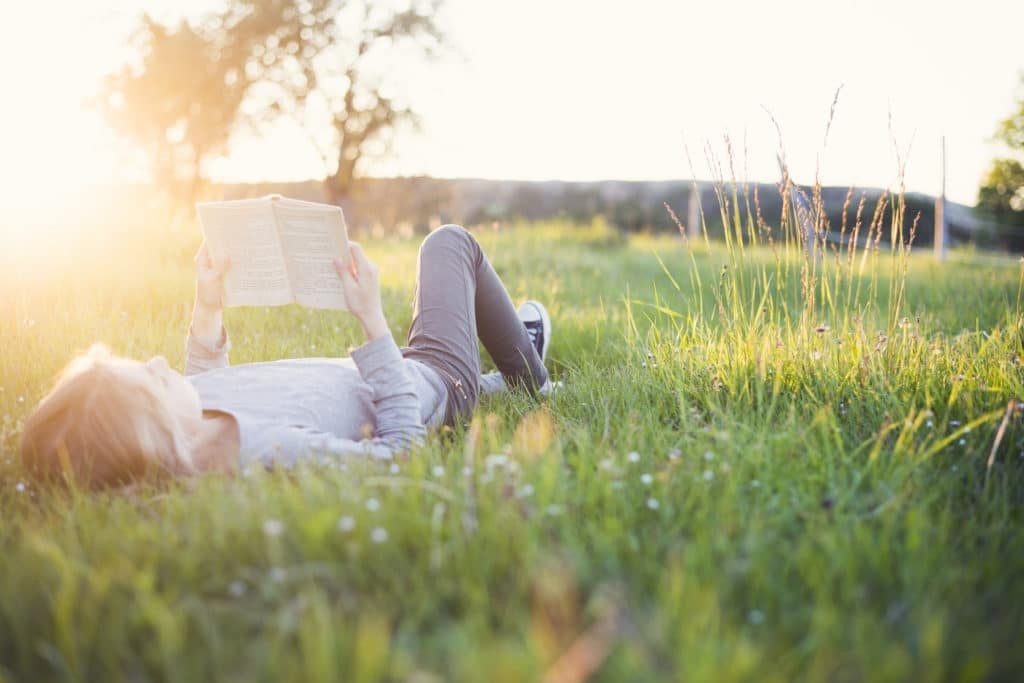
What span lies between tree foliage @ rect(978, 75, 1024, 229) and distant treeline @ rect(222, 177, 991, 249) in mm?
978

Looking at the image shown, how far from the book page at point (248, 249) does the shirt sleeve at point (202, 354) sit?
0.92 feet

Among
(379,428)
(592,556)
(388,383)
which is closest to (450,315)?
(388,383)

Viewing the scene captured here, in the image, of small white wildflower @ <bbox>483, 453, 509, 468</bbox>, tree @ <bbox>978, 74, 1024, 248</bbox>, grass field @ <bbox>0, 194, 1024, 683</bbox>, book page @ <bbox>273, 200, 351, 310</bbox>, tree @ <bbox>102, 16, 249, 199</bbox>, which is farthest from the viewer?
tree @ <bbox>978, 74, 1024, 248</bbox>

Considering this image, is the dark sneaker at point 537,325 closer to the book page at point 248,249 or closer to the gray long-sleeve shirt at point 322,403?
the gray long-sleeve shirt at point 322,403

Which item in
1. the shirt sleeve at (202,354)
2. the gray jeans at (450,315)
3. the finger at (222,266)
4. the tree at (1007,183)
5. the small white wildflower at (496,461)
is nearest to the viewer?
the small white wildflower at (496,461)

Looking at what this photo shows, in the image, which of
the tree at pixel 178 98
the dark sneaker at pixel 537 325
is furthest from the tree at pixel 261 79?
the dark sneaker at pixel 537 325

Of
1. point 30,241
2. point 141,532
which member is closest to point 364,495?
point 141,532

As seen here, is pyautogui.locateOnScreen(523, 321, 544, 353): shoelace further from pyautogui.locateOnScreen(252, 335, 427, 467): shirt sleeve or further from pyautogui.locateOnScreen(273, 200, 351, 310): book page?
pyautogui.locateOnScreen(273, 200, 351, 310): book page

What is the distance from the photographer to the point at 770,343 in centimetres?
288

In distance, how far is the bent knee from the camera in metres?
3.01

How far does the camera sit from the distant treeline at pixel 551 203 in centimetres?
1683

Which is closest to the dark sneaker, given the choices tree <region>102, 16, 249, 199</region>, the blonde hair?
the blonde hair

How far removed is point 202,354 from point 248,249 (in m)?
0.56

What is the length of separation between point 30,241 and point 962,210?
79.7ft
